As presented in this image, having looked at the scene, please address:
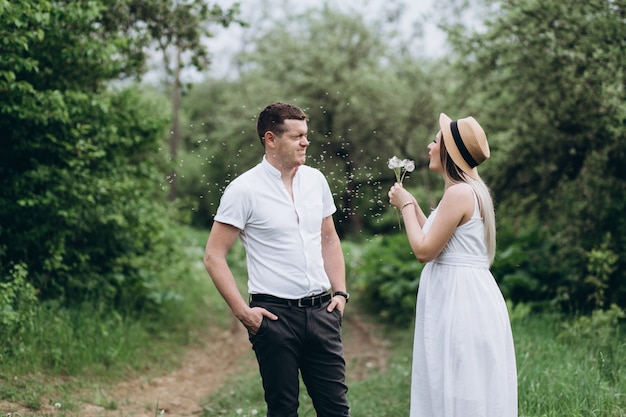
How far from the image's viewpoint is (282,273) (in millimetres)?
3791

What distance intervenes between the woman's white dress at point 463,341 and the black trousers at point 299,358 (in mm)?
480

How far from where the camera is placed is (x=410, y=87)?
74.7ft

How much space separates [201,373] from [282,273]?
16.3 ft

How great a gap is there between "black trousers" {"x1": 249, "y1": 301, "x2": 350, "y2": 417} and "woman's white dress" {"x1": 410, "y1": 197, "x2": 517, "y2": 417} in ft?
1.58

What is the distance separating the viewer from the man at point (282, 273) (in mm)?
3742

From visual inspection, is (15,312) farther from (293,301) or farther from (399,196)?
(399,196)

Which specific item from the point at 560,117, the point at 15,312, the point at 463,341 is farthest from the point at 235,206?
the point at 560,117

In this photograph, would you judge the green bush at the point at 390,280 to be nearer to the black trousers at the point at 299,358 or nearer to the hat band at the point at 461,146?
the black trousers at the point at 299,358

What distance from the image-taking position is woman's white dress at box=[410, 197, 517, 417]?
3.52 metres

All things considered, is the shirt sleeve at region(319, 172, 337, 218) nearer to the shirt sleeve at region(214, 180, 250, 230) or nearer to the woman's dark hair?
the woman's dark hair

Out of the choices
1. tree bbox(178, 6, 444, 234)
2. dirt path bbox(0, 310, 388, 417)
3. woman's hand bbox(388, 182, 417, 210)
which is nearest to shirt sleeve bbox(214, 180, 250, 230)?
woman's hand bbox(388, 182, 417, 210)

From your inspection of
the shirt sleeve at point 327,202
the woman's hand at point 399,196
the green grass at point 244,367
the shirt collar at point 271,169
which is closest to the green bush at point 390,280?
the green grass at point 244,367

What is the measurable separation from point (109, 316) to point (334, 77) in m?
16.8

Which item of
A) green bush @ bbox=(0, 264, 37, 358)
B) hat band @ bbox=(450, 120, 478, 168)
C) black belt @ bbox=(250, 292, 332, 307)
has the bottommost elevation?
green bush @ bbox=(0, 264, 37, 358)
